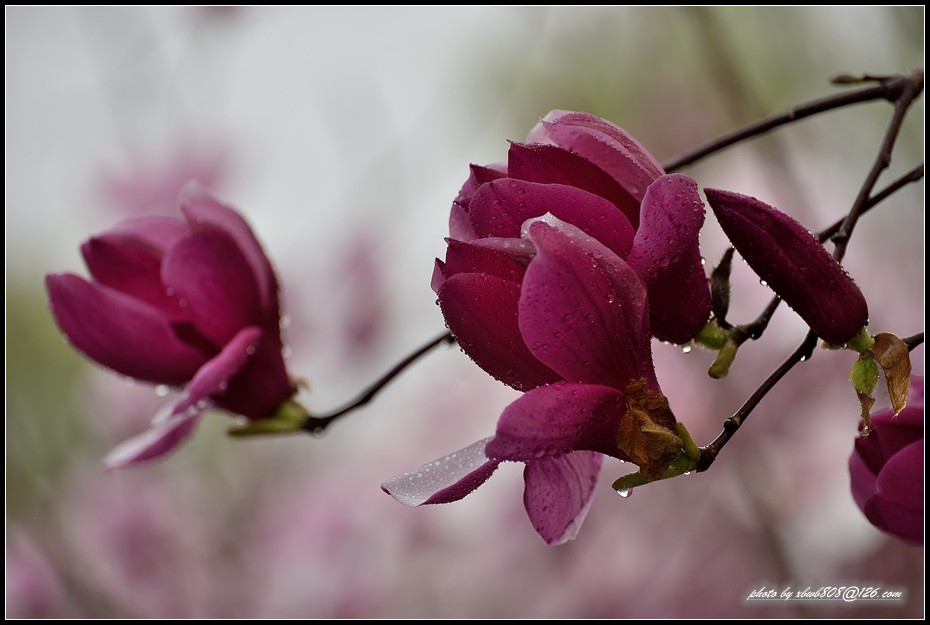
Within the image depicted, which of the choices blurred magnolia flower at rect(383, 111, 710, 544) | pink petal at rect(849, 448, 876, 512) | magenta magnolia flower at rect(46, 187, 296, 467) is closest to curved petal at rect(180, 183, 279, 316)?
magenta magnolia flower at rect(46, 187, 296, 467)

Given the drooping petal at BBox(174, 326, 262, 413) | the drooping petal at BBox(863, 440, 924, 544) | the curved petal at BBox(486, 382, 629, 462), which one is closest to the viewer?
the curved petal at BBox(486, 382, 629, 462)

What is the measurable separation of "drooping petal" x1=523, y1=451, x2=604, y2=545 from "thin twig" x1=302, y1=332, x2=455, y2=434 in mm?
162

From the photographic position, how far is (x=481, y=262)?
39 cm

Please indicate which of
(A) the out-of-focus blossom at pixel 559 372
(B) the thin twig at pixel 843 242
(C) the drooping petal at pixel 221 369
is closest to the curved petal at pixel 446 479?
(A) the out-of-focus blossom at pixel 559 372

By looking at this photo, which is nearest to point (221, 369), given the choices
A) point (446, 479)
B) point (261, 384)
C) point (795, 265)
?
point (261, 384)

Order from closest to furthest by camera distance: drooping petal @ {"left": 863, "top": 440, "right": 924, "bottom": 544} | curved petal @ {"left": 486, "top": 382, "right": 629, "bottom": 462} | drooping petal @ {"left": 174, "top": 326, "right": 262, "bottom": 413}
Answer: curved petal @ {"left": 486, "top": 382, "right": 629, "bottom": 462} → drooping petal @ {"left": 863, "top": 440, "right": 924, "bottom": 544} → drooping petal @ {"left": 174, "top": 326, "right": 262, "bottom": 413}

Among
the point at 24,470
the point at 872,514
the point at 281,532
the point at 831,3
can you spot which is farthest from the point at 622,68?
the point at 872,514

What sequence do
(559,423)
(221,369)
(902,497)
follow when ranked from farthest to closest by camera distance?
1. (221,369)
2. (902,497)
3. (559,423)

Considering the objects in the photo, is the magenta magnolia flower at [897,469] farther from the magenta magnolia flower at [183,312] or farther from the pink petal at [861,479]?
the magenta magnolia flower at [183,312]

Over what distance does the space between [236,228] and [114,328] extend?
11 cm

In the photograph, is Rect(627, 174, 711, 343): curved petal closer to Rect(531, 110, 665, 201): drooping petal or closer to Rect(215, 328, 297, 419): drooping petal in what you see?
Rect(531, 110, 665, 201): drooping petal

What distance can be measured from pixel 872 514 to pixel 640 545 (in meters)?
1.51

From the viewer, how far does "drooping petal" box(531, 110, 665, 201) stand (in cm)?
41

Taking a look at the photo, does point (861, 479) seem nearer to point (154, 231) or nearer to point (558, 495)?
point (558, 495)
